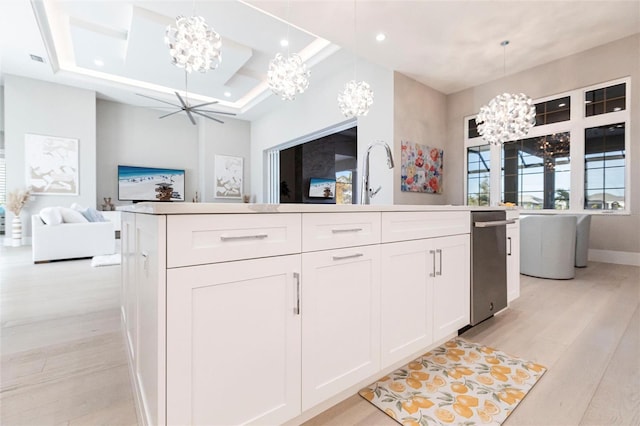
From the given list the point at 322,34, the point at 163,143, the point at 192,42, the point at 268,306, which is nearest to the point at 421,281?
the point at 268,306

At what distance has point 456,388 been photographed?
1395 millimetres

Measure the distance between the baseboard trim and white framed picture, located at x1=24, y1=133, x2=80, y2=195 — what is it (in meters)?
9.42

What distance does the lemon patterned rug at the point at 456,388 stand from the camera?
1.21 m

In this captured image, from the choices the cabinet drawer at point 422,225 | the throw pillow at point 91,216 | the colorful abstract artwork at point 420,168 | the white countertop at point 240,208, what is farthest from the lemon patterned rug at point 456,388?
the throw pillow at point 91,216

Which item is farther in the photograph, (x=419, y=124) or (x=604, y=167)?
(x=419, y=124)

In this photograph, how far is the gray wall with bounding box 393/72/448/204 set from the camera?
4.84m

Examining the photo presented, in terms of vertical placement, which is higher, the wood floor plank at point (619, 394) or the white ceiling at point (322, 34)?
the white ceiling at point (322, 34)

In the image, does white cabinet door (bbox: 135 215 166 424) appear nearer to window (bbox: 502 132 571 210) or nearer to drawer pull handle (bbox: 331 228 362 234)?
drawer pull handle (bbox: 331 228 362 234)

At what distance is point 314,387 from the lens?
111 centimetres

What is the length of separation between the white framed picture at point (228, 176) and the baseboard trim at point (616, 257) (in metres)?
7.46

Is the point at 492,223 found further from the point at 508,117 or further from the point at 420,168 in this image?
the point at 420,168

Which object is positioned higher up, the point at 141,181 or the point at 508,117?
the point at 508,117

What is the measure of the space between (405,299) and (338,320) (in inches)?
17.2

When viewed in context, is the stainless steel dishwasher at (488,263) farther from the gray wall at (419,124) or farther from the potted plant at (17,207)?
the potted plant at (17,207)
